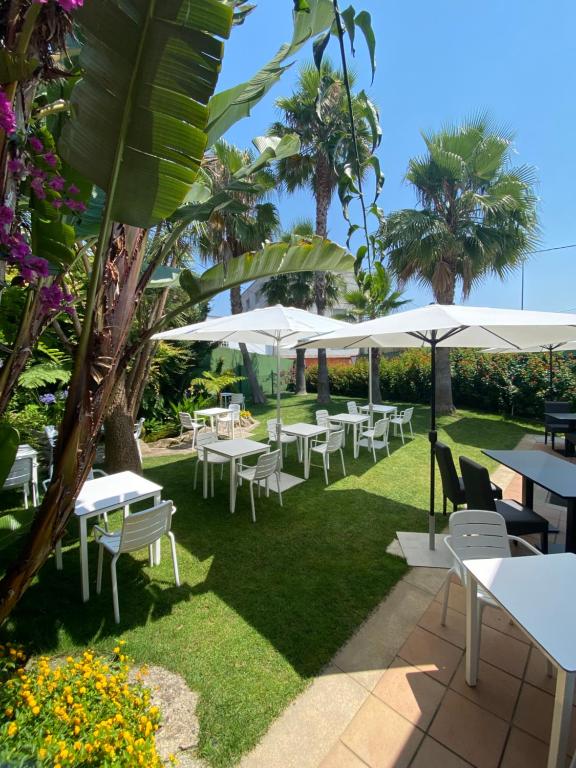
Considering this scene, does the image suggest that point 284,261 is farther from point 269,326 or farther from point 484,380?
point 484,380

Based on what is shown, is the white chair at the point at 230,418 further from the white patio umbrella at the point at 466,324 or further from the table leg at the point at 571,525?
the table leg at the point at 571,525

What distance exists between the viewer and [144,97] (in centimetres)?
142

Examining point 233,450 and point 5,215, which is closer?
point 5,215

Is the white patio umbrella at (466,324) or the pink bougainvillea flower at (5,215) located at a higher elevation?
A: the pink bougainvillea flower at (5,215)

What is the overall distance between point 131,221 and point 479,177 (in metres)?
13.3

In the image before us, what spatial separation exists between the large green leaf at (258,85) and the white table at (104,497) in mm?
3320

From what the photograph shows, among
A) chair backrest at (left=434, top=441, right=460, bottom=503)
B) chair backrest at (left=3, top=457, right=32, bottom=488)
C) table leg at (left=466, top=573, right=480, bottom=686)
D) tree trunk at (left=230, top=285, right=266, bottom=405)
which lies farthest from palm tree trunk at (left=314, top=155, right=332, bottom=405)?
table leg at (left=466, top=573, right=480, bottom=686)

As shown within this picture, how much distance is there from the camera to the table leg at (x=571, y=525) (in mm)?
3420

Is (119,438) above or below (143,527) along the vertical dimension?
above

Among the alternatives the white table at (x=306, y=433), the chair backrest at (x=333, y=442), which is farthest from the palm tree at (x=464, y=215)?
the chair backrest at (x=333, y=442)

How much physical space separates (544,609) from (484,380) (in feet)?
44.2

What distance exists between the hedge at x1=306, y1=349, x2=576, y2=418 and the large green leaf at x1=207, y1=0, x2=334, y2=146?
12902 millimetres

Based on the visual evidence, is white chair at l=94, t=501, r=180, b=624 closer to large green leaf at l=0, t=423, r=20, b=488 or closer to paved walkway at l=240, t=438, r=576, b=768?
large green leaf at l=0, t=423, r=20, b=488

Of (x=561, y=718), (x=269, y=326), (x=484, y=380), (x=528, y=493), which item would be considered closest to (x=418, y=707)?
(x=561, y=718)
